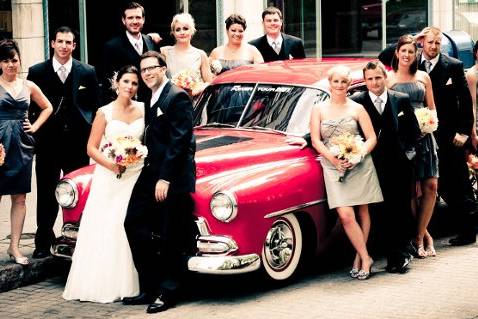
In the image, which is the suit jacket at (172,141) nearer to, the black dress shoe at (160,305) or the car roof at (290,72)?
the black dress shoe at (160,305)

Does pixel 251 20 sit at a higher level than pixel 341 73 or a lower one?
higher

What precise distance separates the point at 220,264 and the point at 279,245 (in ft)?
2.25

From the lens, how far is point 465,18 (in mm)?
25531

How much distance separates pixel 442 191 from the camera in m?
10.9

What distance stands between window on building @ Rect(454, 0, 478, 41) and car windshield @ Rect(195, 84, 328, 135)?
15.9 meters

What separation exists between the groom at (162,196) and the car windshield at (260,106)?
60.3 inches

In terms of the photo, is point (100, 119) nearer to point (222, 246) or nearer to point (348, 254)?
point (222, 246)

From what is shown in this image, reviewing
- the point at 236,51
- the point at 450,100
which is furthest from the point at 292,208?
the point at 236,51

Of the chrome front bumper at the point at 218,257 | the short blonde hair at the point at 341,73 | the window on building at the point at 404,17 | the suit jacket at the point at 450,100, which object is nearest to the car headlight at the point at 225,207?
the chrome front bumper at the point at 218,257

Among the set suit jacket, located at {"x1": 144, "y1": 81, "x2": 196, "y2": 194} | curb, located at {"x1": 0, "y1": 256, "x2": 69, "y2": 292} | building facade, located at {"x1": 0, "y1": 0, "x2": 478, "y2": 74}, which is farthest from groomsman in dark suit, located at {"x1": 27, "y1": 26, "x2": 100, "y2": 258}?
building facade, located at {"x1": 0, "y1": 0, "x2": 478, "y2": 74}

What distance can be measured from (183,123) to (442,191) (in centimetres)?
346

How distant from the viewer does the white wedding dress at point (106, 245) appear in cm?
889

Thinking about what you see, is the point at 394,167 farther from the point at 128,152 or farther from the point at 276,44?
the point at 276,44

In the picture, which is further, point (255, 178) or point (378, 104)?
point (378, 104)
